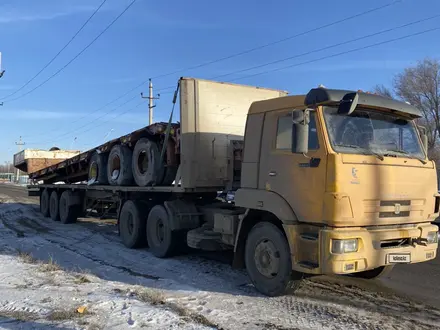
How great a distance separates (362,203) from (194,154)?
149 inches

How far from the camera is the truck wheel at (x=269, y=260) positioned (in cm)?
591

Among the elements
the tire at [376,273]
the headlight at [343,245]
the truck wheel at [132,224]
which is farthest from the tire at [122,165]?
the headlight at [343,245]

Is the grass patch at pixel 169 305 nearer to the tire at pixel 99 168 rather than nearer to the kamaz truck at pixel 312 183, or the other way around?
the kamaz truck at pixel 312 183

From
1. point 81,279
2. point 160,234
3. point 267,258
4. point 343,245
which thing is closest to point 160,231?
point 160,234

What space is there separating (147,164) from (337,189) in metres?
5.66

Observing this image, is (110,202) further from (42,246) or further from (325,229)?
(325,229)

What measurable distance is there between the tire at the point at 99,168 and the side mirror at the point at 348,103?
8.19 meters

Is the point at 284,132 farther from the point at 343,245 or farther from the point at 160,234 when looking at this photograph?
the point at 160,234

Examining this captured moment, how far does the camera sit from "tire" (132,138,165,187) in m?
9.61

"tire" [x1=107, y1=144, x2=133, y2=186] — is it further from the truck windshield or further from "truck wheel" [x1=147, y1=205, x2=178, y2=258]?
the truck windshield

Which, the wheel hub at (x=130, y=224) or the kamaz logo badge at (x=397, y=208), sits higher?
the kamaz logo badge at (x=397, y=208)

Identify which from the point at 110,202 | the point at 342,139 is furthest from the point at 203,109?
the point at 110,202

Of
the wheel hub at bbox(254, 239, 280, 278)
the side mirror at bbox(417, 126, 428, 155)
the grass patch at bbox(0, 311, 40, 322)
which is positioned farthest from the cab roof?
the grass patch at bbox(0, 311, 40, 322)

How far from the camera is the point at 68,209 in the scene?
1516 centimetres
